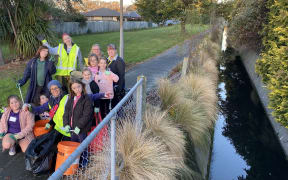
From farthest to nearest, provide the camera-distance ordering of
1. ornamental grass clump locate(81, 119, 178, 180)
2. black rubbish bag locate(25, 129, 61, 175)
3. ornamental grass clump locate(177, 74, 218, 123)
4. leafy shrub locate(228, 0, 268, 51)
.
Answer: leafy shrub locate(228, 0, 268, 51) < ornamental grass clump locate(177, 74, 218, 123) < black rubbish bag locate(25, 129, 61, 175) < ornamental grass clump locate(81, 119, 178, 180)

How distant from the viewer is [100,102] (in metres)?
4.39

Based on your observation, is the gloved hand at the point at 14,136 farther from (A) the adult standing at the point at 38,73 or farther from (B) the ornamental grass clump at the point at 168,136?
(B) the ornamental grass clump at the point at 168,136

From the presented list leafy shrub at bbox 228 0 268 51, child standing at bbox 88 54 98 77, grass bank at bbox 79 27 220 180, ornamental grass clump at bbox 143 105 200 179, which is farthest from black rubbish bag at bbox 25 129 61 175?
leafy shrub at bbox 228 0 268 51

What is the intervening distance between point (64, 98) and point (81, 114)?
423 mm

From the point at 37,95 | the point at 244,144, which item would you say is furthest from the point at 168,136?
the point at 244,144

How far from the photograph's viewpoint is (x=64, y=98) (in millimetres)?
3383

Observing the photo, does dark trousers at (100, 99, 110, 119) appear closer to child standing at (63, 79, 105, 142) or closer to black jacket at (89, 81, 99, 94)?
black jacket at (89, 81, 99, 94)

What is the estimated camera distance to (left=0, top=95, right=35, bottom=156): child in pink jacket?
3.56 metres

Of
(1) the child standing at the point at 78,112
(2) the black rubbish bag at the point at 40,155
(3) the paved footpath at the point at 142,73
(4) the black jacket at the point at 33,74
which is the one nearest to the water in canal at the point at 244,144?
(3) the paved footpath at the point at 142,73

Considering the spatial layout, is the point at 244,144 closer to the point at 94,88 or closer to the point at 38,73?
the point at 94,88

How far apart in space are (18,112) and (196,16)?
674 centimetres

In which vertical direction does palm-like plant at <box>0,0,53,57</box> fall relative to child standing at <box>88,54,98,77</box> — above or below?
above

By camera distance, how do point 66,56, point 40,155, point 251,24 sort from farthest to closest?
1. point 251,24
2. point 66,56
3. point 40,155

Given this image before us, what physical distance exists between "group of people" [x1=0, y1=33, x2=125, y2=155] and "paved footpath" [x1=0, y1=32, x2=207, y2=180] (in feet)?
0.68
